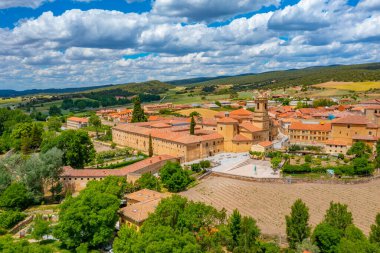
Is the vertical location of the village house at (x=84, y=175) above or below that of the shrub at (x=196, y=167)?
above

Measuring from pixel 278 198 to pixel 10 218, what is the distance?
2968 centimetres

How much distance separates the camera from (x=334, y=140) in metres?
58.9

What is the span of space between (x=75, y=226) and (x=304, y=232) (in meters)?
18.8

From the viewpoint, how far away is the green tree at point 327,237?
24.8 m

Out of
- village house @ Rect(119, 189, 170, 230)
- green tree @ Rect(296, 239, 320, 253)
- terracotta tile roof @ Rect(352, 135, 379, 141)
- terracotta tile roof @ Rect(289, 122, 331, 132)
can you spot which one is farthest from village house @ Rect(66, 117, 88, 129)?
green tree @ Rect(296, 239, 320, 253)

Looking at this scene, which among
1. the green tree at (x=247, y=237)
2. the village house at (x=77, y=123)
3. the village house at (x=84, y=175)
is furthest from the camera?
the village house at (x=77, y=123)

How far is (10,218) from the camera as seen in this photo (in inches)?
1358

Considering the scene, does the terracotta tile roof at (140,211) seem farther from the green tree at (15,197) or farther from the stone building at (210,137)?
the stone building at (210,137)

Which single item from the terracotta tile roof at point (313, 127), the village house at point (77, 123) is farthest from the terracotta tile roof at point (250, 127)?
the village house at point (77, 123)

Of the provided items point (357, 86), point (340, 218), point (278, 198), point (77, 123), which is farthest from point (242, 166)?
point (357, 86)

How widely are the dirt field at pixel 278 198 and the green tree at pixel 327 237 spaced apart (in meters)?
5.24

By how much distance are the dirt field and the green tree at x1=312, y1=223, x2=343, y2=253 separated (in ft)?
17.2

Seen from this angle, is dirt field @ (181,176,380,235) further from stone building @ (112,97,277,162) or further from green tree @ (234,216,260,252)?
stone building @ (112,97,277,162)

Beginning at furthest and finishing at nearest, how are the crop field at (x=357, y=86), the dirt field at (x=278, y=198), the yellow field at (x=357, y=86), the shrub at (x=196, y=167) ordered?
the yellow field at (x=357, y=86), the crop field at (x=357, y=86), the shrub at (x=196, y=167), the dirt field at (x=278, y=198)
